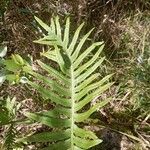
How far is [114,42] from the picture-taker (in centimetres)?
281

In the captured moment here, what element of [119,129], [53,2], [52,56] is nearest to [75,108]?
[52,56]

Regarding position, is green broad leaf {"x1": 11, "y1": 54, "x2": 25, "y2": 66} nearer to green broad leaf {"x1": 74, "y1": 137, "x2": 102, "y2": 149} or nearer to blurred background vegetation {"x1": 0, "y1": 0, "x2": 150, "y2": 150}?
blurred background vegetation {"x1": 0, "y1": 0, "x2": 150, "y2": 150}

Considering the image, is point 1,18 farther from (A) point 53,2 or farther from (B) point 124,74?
(B) point 124,74

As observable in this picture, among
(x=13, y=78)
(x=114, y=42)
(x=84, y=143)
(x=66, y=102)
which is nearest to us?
(x=84, y=143)

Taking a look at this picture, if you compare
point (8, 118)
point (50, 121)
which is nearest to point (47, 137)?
point (50, 121)

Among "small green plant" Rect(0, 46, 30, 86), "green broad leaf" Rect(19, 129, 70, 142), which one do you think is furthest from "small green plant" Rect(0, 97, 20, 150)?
"green broad leaf" Rect(19, 129, 70, 142)

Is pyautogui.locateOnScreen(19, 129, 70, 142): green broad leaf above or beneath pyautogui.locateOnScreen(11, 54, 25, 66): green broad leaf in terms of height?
beneath

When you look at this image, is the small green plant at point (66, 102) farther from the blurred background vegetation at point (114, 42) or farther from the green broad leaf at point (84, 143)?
the blurred background vegetation at point (114, 42)

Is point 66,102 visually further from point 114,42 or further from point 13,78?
point 114,42

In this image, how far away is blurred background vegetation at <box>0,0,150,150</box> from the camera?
250 centimetres

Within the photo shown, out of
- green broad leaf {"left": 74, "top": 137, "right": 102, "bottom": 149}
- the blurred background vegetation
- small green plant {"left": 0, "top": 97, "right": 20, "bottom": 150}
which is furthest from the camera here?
the blurred background vegetation

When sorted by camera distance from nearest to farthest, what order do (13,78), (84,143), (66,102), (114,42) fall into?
(84,143), (66,102), (13,78), (114,42)

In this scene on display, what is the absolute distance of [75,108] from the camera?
210cm

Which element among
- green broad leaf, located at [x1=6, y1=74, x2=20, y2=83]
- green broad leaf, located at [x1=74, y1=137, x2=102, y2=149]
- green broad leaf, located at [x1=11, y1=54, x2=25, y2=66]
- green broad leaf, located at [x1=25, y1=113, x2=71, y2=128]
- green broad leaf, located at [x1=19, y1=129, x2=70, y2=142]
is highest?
green broad leaf, located at [x1=11, y1=54, x2=25, y2=66]
